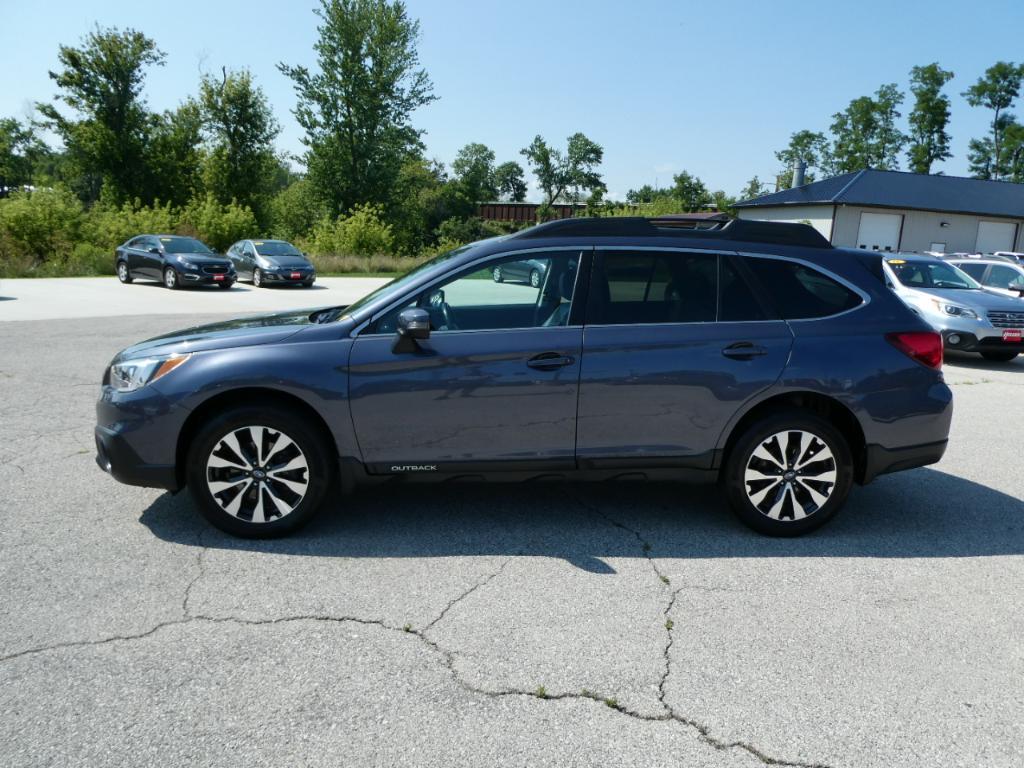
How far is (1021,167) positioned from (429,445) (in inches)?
3732

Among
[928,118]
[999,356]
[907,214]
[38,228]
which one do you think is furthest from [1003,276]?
[928,118]

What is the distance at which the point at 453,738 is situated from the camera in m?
2.64

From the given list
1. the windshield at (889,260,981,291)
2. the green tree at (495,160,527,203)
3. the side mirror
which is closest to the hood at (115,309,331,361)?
the side mirror

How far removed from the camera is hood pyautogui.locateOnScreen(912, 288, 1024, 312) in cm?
1188

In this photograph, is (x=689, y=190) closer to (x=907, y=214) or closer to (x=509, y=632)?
(x=907, y=214)

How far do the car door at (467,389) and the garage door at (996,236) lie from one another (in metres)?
44.4

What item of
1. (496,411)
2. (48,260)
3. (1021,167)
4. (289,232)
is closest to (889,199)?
(48,260)

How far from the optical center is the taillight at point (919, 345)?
451cm

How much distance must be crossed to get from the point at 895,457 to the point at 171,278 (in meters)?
22.4

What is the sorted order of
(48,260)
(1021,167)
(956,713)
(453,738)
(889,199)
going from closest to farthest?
1. (453,738)
2. (956,713)
3. (48,260)
4. (889,199)
5. (1021,167)

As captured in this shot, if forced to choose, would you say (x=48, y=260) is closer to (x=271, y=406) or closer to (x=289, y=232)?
(x=271, y=406)

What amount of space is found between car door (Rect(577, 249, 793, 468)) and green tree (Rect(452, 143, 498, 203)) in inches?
4437

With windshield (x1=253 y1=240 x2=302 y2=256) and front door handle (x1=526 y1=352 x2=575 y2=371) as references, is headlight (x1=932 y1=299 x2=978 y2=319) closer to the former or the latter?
front door handle (x1=526 y1=352 x2=575 y2=371)

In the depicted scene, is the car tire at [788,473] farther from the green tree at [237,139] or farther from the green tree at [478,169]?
the green tree at [478,169]
